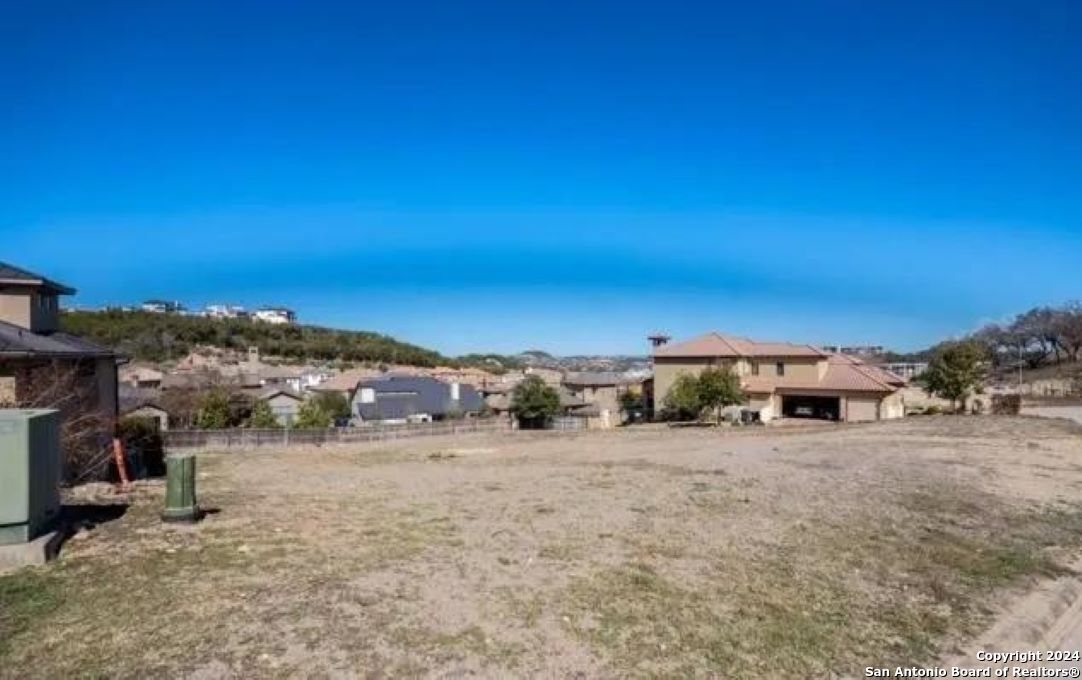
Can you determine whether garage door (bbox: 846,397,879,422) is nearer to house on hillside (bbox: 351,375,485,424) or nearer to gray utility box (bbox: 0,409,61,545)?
house on hillside (bbox: 351,375,485,424)

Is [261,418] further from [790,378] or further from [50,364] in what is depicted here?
[790,378]

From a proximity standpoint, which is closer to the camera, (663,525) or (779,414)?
(663,525)

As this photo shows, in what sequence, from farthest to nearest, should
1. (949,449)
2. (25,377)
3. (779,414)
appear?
(779,414)
(949,449)
(25,377)

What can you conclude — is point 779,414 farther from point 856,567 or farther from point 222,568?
point 222,568

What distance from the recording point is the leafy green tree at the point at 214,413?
3700 centimetres

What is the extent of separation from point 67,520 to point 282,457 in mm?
15166

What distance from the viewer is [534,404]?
47719 mm

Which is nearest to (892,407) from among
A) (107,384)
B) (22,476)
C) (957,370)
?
(957,370)

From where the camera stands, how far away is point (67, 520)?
364 inches

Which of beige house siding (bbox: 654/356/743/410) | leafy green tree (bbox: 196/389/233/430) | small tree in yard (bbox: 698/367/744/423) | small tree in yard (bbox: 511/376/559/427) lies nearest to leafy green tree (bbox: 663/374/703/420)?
small tree in yard (bbox: 698/367/744/423)

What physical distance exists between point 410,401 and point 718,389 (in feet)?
98.8

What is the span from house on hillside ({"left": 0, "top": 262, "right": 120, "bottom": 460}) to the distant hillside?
3095 inches

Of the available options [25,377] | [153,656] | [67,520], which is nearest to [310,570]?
[153,656]

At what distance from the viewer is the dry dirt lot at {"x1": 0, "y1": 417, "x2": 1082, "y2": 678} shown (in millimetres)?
5574
